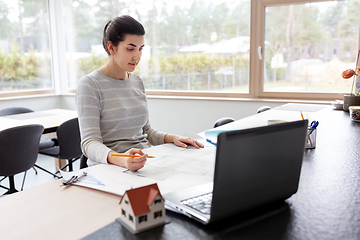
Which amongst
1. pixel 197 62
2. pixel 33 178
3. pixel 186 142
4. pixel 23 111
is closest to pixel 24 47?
pixel 23 111

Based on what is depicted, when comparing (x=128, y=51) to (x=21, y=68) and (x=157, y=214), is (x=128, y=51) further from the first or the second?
(x=21, y=68)

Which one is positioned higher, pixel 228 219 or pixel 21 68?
pixel 21 68

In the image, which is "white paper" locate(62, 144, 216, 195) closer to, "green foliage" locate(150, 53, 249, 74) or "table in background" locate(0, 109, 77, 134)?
"table in background" locate(0, 109, 77, 134)

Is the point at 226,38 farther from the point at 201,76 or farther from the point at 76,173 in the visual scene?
the point at 76,173

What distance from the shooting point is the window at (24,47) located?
4.56m

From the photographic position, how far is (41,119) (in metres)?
3.12

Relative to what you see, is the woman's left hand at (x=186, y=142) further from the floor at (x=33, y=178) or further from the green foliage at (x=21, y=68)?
the green foliage at (x=21, y=68)

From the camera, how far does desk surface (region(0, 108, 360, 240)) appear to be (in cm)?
65

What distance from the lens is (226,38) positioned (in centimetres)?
396

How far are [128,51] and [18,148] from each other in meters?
1.35

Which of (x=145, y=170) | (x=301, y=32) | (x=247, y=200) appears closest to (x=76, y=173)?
(x=145, y=170)

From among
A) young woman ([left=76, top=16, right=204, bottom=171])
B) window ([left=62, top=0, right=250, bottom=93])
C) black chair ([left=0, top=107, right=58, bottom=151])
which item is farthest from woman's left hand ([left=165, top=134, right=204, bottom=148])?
window ([left=62, top=0, right=250, bottom=93])

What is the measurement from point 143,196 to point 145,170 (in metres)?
0.45

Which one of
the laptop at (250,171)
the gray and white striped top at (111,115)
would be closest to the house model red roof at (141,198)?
the laptop at (250,171)
